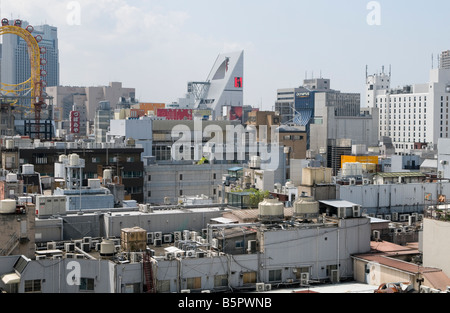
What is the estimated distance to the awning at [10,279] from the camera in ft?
58.3

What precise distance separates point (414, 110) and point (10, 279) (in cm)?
10737

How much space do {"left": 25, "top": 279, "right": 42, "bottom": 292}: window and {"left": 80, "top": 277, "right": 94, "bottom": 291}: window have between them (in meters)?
1.17

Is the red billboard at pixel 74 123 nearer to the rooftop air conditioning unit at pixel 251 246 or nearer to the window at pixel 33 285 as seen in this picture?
the rooftop air conditioning unit at pixel 251 246

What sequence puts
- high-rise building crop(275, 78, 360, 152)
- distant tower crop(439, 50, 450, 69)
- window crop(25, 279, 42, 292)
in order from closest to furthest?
window crop(25, 279, 42, 292)
high-rise building crop(275, 78, 360, 152)
distant tower crop(439, 50, 450, 69)

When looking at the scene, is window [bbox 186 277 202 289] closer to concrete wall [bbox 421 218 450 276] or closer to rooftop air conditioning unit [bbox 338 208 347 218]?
rooftop air conditioning unit [bbox 338 208 347 218]

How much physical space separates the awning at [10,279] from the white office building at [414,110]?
304ft

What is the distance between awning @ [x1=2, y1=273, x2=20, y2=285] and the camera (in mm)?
17766

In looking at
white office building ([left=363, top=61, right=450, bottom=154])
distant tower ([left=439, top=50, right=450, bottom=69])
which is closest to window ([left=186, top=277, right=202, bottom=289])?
white office building ([left=363, top=61, right=450, bottom=154])

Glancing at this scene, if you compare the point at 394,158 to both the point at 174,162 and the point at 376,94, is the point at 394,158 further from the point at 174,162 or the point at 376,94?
the point at 376,94

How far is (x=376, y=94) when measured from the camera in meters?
130

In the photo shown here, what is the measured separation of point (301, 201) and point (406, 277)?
467 centimetres

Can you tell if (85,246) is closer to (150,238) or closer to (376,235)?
(150,238)

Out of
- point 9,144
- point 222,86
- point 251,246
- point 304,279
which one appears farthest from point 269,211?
point 222,86

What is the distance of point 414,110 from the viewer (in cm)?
11769
